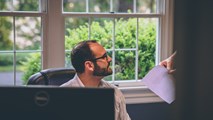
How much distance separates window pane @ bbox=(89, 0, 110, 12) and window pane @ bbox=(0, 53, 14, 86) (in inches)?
32.1

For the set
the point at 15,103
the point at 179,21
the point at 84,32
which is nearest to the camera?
the point at 179,21

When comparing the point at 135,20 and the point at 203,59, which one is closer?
the point at 203,59

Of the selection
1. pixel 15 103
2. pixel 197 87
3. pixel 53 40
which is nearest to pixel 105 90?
pixel 15 103

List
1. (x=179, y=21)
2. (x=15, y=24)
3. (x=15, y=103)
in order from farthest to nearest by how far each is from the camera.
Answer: (x=15, y=24) → (x=15, y=103) → (x=179, y=21)

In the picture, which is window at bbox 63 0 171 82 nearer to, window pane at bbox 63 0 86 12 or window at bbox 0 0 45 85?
window pane at bbox 63 0 86 12

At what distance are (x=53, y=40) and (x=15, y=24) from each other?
33cm

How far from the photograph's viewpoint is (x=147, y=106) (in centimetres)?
319

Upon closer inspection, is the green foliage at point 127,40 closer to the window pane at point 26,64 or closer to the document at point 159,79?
the window pane at point 26,64

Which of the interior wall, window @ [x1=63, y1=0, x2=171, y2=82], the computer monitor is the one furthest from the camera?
window @ [x1=63, y1=0, x2=171, y2=82]

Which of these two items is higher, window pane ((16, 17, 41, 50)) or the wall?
window pane ((16, 17, 41, 50))

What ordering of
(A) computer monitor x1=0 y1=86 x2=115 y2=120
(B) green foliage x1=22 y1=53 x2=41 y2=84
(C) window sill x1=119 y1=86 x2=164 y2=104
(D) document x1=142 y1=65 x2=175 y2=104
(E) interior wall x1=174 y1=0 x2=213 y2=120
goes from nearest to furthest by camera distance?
(E) interior wall x1=174 y1=0 x2=213 y2=120, (A) computer monitor x1=0 y1=86 x2=115 y2=120, (D) document x1=142 y1=65 x2=175 y2=104, (B) green foliage x1=22 y1=53 x2=41 y2=84, (C) window sill x1=119 y1=86 x2=164 y2=104

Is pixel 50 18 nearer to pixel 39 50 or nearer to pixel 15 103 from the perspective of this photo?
pixel 39 50

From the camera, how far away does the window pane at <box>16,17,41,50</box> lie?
2.81 metres


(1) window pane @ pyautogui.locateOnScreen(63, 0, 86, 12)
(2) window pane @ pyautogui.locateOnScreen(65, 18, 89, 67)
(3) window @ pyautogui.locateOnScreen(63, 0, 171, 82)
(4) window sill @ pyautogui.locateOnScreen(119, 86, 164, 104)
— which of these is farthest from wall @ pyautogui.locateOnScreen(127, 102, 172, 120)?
(1) window pane @ pyautogui.locateOnScreen(63, 0, 86, 12)
